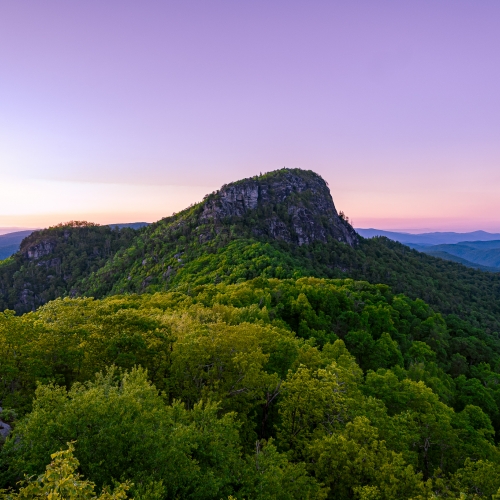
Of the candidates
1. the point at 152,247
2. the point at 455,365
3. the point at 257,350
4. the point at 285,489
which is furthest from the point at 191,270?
the point at 285,489

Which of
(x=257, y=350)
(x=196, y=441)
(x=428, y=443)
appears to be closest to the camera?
(x=196, y=441)

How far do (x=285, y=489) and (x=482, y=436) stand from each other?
32110mm

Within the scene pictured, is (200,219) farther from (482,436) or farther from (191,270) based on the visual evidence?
(482,436)

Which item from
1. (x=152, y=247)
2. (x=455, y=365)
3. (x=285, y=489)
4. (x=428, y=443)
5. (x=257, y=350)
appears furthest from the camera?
(x=152, y=247)

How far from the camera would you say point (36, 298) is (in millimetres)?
197625

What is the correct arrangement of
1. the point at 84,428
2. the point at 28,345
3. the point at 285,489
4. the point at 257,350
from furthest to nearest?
the point at 257,350
the point at 28,345
the point at 285,489
the point at 84,428

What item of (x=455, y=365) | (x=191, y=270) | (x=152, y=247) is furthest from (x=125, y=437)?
(x=152, y=247)

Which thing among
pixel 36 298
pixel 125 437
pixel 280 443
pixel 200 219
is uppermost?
pixel 200 219

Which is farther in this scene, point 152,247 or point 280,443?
point 152,247

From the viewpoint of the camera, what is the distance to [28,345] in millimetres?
25156

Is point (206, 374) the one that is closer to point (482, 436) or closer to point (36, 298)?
point (482, 436)

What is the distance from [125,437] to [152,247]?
566ft

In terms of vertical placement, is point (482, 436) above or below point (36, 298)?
above

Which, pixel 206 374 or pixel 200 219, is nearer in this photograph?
pixel 206 374
